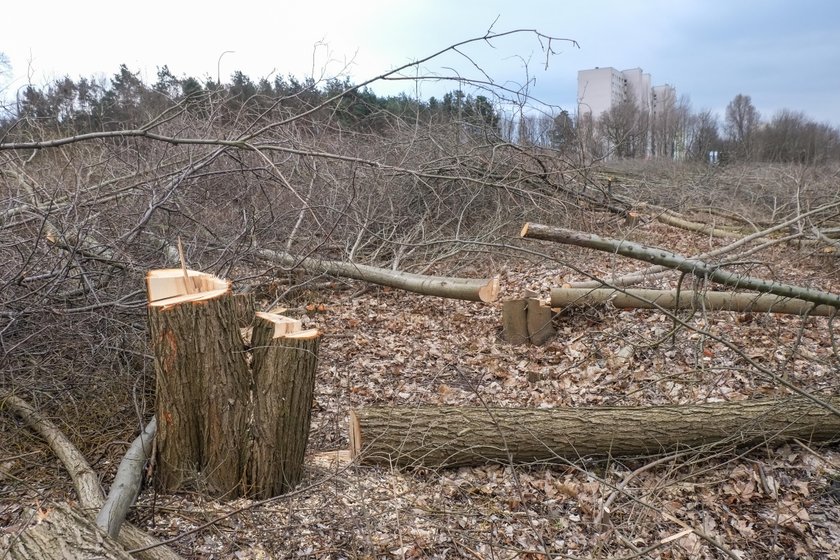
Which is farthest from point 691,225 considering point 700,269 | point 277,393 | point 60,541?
point 60,541

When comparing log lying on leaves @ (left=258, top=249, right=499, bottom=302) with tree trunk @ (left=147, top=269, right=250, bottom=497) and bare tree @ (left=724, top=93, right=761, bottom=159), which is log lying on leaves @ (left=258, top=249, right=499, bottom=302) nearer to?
tree trunk @ (left=147, top=269, right=250, bottom=497)

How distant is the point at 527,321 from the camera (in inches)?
205

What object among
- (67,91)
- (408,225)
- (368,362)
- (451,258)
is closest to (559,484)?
(368,362)

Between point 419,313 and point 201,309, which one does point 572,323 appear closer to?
point 419,313

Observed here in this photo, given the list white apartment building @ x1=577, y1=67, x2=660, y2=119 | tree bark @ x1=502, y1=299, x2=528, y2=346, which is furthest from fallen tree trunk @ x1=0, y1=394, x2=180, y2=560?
white apartment building @ x1=577, y1=67, x2=660, y2=119

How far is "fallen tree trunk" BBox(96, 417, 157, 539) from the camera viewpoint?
2393 millimetres

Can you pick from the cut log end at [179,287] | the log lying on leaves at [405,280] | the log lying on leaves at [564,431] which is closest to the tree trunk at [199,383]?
the cut log end at [179,287]

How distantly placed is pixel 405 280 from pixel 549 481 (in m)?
3.14

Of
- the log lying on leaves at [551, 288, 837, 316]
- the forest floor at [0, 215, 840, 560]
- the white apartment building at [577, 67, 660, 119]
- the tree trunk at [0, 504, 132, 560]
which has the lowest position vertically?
the forest floor at [0, 215, 840, 560]

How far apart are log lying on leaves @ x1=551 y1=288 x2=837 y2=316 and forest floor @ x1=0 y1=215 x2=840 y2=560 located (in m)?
0.16

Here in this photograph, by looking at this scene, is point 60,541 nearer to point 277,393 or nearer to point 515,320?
point 277,393

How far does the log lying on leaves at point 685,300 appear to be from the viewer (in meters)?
4.81

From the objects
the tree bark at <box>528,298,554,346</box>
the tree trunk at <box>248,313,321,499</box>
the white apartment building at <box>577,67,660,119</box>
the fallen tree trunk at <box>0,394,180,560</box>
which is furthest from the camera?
the white apartment building at <box>577,67,660,119</box>

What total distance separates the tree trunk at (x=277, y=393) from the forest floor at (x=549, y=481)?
158 millimetres
